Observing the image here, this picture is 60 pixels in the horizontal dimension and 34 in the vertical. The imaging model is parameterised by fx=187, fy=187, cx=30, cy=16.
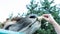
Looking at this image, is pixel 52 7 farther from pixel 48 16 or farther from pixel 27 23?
pixel 48 16

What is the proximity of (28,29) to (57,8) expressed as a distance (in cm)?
112

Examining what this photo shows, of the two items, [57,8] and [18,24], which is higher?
[57,8]

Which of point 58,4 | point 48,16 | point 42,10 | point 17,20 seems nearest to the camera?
point 48,16

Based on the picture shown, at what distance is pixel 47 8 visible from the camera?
7.87 ft

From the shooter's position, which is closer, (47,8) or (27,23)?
(27,23)

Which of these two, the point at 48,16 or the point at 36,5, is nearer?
the point at 48,16

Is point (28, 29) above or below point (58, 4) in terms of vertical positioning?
below

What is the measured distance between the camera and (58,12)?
95.1 inches

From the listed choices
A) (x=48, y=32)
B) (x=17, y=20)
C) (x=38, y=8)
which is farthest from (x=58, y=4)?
(x=17, y=20)

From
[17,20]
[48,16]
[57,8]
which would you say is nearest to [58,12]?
[57,8]

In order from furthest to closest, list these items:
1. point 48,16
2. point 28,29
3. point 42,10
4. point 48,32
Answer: point 42,10 → point 48,32 → point 28,29 → point 48,16

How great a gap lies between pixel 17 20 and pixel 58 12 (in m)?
1.01

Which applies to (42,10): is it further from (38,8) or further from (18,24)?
(18,24)

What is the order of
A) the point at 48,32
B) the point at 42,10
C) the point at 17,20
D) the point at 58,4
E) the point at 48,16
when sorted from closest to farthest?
the point at 48,16
the point at 17,20
the point at 48,32
the point at 42,10
the point at 58,4
